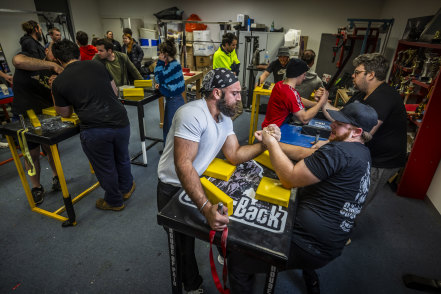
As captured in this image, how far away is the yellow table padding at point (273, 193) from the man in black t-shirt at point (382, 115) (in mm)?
1171

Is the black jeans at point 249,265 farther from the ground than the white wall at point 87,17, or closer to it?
closer to it

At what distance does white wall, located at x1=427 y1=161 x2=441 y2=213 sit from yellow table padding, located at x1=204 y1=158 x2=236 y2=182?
113 inches

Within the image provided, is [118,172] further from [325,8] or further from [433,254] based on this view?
[325,8]

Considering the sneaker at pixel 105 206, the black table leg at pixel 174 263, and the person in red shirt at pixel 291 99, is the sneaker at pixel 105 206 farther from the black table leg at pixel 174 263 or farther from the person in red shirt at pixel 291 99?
the person in red shirt at pixel 291 99

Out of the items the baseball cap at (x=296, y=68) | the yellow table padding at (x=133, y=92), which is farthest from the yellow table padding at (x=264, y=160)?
the yellow table padding at (x=133, y=92)

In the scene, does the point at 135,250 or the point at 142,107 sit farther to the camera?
the point at 142,107

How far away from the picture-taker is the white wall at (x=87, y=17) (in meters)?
8.06

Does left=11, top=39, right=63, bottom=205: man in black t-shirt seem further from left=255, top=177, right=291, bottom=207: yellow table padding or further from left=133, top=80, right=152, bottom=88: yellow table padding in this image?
left=255, top=177, right=291, bottom=207: yellow table padding

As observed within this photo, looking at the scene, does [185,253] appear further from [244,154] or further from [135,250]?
[135,250]

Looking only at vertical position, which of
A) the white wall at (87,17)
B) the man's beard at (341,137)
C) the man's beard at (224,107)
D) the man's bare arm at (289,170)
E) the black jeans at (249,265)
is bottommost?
the black jeans at (249,265)

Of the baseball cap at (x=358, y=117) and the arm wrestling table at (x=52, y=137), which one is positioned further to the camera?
the arm wrestling table at (x=52, y=137)

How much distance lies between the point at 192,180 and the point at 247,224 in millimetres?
387

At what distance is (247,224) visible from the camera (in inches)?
50.1

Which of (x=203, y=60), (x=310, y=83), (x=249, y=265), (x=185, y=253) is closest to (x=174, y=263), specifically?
(x=185, y=253)
